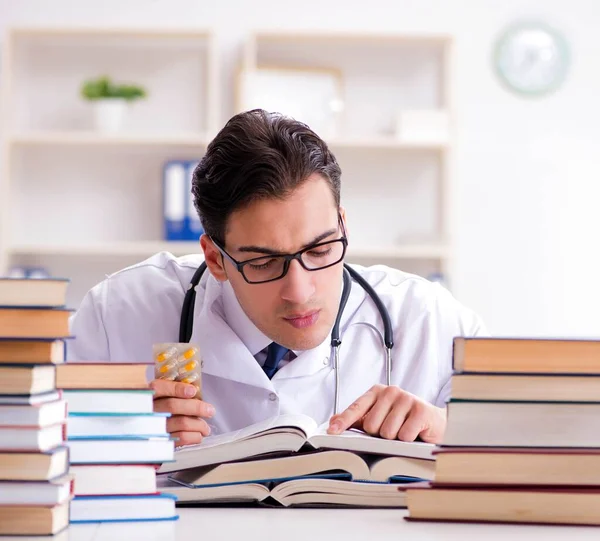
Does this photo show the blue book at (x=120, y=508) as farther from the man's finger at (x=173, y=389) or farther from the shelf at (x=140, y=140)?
the shelf at (x=140, y=140)

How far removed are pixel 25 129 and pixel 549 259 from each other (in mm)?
2380

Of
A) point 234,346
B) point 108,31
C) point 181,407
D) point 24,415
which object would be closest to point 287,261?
point 234,346

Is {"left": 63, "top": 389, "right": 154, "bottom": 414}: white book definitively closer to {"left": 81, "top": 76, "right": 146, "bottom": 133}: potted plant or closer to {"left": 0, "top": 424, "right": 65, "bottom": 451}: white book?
{"left": 0, "top": 424, "right": 65, "bottom": 451}: white book

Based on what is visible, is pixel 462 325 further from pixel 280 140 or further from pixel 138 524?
pixel 138 524

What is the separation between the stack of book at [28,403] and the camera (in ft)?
2.82

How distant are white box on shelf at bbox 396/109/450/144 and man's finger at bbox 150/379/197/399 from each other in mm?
2794

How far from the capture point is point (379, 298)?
208cm

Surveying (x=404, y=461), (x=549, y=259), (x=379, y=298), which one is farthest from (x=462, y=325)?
(x=549, y=259)

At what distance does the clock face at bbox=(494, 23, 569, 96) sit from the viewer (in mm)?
4344

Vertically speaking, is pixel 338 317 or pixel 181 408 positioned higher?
pixel 338 317

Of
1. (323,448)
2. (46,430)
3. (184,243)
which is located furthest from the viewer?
(184,243)

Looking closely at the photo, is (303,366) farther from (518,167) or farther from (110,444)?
(518,167)

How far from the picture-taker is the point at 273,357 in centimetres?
193

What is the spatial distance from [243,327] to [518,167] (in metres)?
2.74
